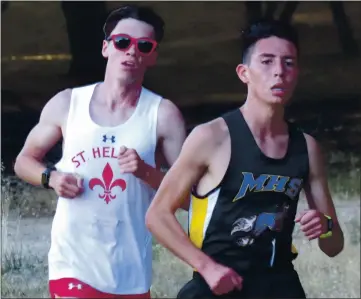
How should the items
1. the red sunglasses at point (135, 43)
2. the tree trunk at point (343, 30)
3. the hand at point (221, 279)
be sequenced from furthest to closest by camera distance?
the tree trunk at point (343, 30) < the red sunglasses at point (135, 43) < the hand at point (221, 279)

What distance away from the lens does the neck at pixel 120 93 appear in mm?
3531

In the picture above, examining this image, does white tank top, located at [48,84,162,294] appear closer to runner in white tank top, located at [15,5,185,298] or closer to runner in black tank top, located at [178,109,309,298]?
runner in white tank top, located at [15,5,185,298]

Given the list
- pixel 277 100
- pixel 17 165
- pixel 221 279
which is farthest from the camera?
pixel 17 165

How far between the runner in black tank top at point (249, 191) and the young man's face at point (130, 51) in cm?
37

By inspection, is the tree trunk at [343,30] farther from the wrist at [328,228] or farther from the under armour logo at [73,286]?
the under armour logo at [73,286]

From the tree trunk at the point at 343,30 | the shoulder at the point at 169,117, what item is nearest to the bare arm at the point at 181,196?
the shoulder at the point at 169,117

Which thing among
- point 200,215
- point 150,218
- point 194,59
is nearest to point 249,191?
point 200,215

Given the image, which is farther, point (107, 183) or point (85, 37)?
point (85, 37)

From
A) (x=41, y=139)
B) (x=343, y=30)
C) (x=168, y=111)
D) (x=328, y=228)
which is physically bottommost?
(x=328, y=228)

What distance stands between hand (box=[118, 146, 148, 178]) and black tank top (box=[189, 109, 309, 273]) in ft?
0.83

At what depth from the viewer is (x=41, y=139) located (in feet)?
11.7

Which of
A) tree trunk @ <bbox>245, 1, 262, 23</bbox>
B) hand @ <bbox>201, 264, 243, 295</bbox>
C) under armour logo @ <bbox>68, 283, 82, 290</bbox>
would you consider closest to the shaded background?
tree trunk @ <bbox>245, 1, 262, 23</bbox>

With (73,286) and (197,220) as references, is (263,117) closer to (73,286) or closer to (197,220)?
(197,220)

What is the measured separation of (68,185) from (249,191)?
0.77 metres
